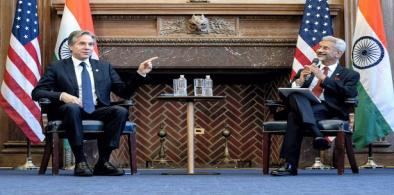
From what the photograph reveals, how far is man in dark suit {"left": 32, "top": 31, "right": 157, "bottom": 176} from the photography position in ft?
20.1

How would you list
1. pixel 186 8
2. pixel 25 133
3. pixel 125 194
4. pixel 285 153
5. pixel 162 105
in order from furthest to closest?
pixel 162 105 → pixel 186 8 → pixel 25 133 → pixel 285 153 → pixel 125 194

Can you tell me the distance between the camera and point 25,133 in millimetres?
7715

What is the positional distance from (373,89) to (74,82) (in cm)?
298

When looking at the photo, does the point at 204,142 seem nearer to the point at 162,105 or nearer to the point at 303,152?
the point at 162,105

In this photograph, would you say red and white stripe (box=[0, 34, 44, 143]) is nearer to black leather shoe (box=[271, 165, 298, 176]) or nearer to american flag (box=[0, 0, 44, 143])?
american flag (box=[0, 0, 44, 143])

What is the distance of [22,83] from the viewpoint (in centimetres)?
773

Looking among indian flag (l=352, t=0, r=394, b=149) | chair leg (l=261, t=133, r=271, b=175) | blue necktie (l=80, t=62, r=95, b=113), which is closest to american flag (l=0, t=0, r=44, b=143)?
blue necktie (l=80, t=62, r=95, b=113)

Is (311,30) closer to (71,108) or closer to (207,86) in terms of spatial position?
(207,86)

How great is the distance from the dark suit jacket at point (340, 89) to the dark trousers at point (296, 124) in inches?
10.2

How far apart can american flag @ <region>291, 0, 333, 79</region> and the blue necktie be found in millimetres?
2340

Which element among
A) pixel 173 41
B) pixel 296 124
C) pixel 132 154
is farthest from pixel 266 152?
pixel 173 41

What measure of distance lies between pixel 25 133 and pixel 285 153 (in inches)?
106

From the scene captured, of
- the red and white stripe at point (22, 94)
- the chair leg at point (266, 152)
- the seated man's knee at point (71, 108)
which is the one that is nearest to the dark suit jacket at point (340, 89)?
the chair leg at point (266, 152)

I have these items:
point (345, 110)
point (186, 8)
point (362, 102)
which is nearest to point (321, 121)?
point (345, 110)
